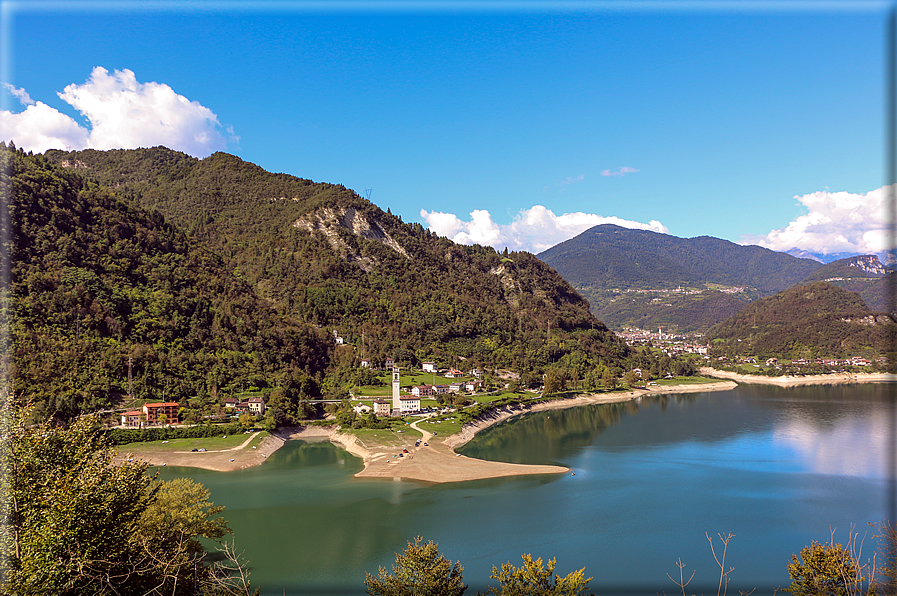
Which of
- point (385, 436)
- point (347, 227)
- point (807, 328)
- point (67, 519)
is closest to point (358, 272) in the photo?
point (347, 227)

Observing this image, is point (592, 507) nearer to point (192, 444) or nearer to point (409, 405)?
point (409, 405)

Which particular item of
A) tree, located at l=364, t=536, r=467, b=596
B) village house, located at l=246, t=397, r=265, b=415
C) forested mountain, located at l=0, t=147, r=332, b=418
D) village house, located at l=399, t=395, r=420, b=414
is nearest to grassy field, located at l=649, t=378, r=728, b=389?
village house, located at l=399, t=395, r=420, b=414

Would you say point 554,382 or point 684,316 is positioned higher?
point 684,316

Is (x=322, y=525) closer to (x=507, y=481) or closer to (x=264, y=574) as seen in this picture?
(x=264, y=574)

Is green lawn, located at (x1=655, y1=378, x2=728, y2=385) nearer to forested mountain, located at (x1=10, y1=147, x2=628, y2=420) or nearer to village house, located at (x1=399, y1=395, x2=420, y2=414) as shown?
forested mountain, located at (x1=10, y1=147, x2=628, y2=420)

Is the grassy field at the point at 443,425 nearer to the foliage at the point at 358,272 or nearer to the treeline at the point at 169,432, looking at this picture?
the treeline at the point at 169,432

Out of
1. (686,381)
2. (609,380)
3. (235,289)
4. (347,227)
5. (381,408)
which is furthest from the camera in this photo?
(347,227)

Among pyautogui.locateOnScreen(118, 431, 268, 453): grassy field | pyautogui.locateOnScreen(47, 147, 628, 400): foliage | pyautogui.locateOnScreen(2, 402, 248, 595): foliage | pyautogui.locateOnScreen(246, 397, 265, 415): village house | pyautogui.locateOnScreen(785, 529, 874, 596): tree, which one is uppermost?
pyautogui.locateOnScreen(47, 147, 628, 400): foliage

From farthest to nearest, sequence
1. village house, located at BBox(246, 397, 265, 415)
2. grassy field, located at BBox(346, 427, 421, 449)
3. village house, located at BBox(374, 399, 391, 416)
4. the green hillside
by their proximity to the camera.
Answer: the green hillside → village house, located at BBox(374, 399, 391, 416) → village house, located at BBox(246, 397, 265, 415) → grassy field, located at BBox(346, 427, 421, 449)
